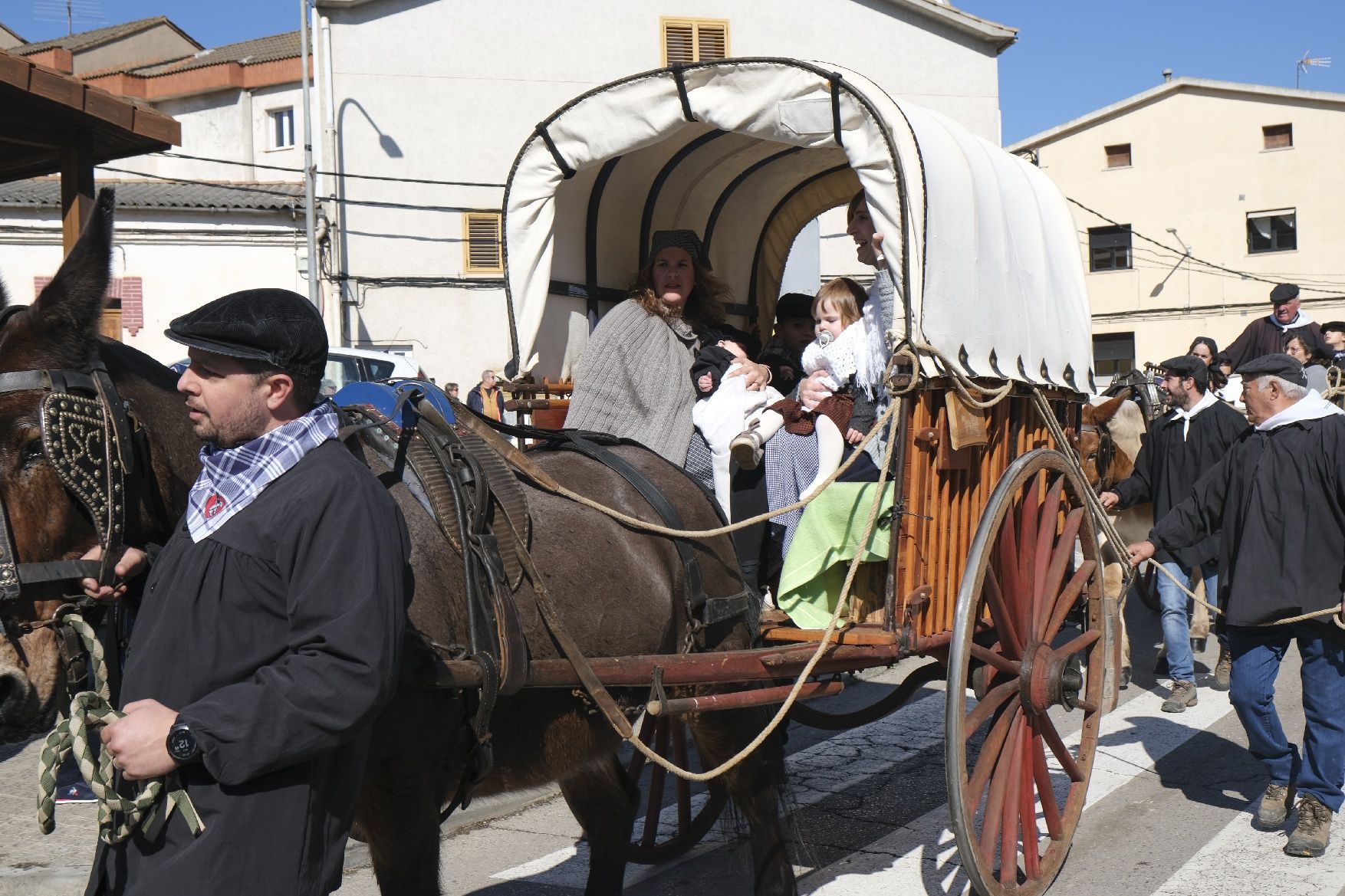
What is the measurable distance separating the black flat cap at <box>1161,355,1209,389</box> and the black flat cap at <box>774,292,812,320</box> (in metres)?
3.52

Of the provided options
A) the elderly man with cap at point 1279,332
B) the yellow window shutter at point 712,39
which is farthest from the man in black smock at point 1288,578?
the yellow window shutter at point 712,39

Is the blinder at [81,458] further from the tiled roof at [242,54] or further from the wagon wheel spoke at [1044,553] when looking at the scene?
the tiled roof at [242,54]

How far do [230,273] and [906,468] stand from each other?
68.9 ft

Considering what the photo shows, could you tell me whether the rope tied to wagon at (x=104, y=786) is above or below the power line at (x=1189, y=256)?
below

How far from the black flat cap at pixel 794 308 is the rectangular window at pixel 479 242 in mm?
17034

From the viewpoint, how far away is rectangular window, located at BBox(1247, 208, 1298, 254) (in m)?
32.4

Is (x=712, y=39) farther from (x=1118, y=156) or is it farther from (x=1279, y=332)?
(x=1118, y=156)

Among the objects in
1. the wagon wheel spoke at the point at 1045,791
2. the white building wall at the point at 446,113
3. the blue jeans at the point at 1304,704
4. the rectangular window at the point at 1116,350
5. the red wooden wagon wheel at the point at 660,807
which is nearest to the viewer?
the wagon wheel spoke at the point at 1045,791

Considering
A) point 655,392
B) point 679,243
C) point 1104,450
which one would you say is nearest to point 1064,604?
point 655,392

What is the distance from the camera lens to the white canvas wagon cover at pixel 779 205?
406 cm

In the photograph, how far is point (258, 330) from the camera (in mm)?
2234

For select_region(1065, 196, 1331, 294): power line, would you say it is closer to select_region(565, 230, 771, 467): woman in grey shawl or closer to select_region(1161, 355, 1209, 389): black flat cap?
select_region(1161, 355, 1209, 389): black flat cap

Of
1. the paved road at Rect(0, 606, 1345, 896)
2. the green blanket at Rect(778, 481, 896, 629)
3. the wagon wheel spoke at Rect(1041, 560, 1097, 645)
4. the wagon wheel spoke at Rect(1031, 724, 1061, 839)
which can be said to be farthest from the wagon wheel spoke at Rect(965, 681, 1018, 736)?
the paved road at Rect(0, 606, 1345, 896)

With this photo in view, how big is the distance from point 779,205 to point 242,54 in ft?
109
